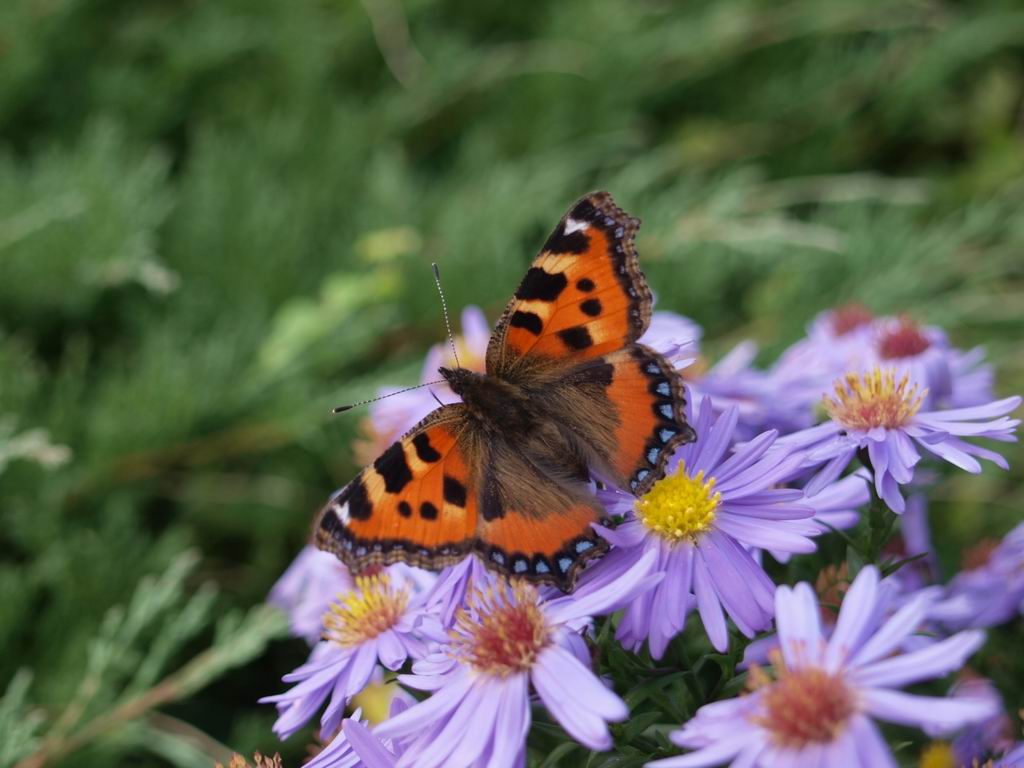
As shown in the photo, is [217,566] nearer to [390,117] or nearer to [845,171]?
[390,117]

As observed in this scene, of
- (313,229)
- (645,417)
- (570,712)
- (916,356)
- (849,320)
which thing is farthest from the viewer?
(313,229)

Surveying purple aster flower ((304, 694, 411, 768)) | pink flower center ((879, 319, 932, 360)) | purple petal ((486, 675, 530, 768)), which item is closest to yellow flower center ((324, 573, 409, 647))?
purple aster flower ((304, 694, 411, 768))

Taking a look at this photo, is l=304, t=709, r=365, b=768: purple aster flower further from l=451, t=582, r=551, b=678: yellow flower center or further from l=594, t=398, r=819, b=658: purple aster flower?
l=594, t=398, r=819, b=658: purple aster flower

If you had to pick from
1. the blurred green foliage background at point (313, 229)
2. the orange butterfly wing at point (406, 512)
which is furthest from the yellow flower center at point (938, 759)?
the blurred green foliage background at point (313, 229)

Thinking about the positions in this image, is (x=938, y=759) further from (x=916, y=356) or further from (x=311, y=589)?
(x=311, y=589)

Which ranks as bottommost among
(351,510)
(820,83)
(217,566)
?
(351,510)

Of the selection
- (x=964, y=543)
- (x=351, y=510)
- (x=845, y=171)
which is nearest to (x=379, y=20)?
(x=845, y=171)

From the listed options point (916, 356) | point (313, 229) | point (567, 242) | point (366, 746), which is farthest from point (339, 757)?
point (313, 229)
